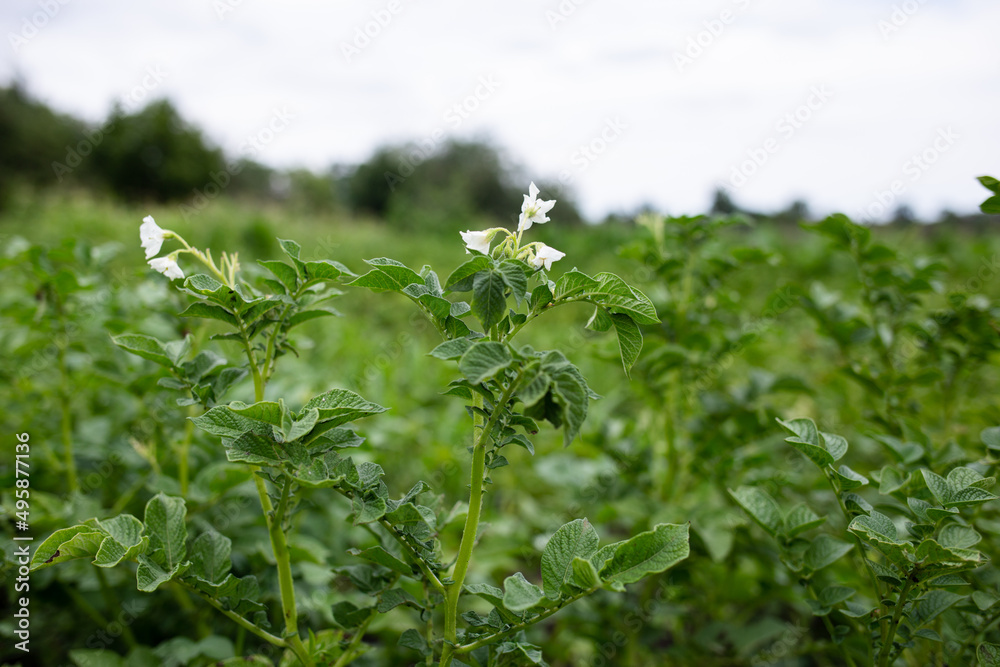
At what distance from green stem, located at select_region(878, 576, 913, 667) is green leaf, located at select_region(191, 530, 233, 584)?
1093mm

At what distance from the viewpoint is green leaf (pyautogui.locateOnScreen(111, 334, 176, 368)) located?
0.94 meters

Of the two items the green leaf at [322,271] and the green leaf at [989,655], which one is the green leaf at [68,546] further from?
the green leaf at [989,655]

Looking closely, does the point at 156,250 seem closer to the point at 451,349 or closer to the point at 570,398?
the point at 451,349

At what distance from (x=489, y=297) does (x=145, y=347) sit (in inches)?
26.0

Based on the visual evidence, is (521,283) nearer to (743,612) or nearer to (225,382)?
(225,382)

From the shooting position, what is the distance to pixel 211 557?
3.18 feet

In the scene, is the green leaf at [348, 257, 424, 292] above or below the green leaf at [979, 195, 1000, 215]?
below

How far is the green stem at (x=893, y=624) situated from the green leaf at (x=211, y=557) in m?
1.09

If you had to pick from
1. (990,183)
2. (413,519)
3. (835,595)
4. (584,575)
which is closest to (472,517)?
(413,519)

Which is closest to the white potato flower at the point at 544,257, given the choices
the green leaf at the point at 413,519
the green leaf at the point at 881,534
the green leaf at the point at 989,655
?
the green leaf at the point at 413,519

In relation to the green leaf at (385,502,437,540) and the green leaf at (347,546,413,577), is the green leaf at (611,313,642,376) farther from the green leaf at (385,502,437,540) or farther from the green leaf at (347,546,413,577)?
the green leaf at (347,546,413,577)

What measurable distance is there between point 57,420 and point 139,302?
1.67 feet

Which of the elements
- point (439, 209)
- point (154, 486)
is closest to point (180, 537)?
point (154, 486)

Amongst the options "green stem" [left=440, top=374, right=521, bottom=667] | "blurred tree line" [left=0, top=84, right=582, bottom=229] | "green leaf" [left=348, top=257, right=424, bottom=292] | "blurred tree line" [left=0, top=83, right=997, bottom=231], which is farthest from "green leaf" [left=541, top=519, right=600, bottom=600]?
"blurred tree line" [left=0, top=84, right=582, bottom=229]
